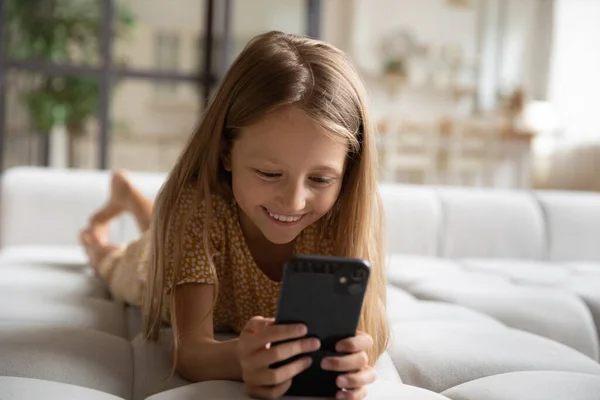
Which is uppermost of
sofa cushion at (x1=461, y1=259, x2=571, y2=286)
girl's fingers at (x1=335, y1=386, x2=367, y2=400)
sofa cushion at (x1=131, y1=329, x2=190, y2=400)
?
girl's fingers at (x1=335, y1=386, x2=367, y2=400)

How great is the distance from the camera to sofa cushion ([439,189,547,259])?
100 inches

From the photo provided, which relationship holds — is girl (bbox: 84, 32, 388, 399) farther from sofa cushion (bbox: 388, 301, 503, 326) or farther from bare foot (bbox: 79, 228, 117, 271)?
bare foot (bbox: 79, 228, 117, 271)

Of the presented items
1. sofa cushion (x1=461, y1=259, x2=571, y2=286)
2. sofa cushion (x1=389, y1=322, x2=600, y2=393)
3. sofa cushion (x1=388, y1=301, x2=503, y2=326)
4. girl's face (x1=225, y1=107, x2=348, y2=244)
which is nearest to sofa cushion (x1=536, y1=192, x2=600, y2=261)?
sofa cushion (x1=461, y1=259, x2=571, y2=286)

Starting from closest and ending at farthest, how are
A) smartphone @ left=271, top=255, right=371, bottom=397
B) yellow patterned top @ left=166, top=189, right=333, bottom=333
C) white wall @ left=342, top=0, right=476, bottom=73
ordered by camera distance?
smartphone @ left=271, top=255, right=371, bottom=397 → yellow patterned top @ left=166, top=189, right=333, bottom=333 → white wall @ left=342, top=0, right=476, bottom=73

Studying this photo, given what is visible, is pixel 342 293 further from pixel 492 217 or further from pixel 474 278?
pixel 492 217

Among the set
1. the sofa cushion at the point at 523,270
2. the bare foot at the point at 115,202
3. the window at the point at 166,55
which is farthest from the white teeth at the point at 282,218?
the window at the point at 166,55

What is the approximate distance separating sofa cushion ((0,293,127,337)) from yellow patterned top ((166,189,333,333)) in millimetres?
206

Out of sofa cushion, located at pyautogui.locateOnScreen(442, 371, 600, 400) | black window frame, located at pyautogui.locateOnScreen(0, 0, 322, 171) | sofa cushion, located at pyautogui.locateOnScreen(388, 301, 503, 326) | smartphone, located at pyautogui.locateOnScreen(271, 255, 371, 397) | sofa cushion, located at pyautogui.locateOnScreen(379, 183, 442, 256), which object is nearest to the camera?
smartphone, located at pyautogui.locateOnScreen(271, 255, 371, 397)

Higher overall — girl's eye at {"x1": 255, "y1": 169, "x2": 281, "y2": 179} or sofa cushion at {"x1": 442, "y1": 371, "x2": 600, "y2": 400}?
girl's eye at {"x1": 255, "y1": 169, "x2": 281, "y2": 179}

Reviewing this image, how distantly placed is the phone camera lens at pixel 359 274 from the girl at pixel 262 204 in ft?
0.30

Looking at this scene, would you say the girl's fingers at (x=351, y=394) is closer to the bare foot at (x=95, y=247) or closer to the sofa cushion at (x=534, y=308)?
the sofa cushion at (x=534, y=308)

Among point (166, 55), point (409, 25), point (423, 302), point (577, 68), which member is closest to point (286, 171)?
point (423, 302)

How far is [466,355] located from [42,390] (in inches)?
24.1

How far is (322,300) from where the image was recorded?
84cm
